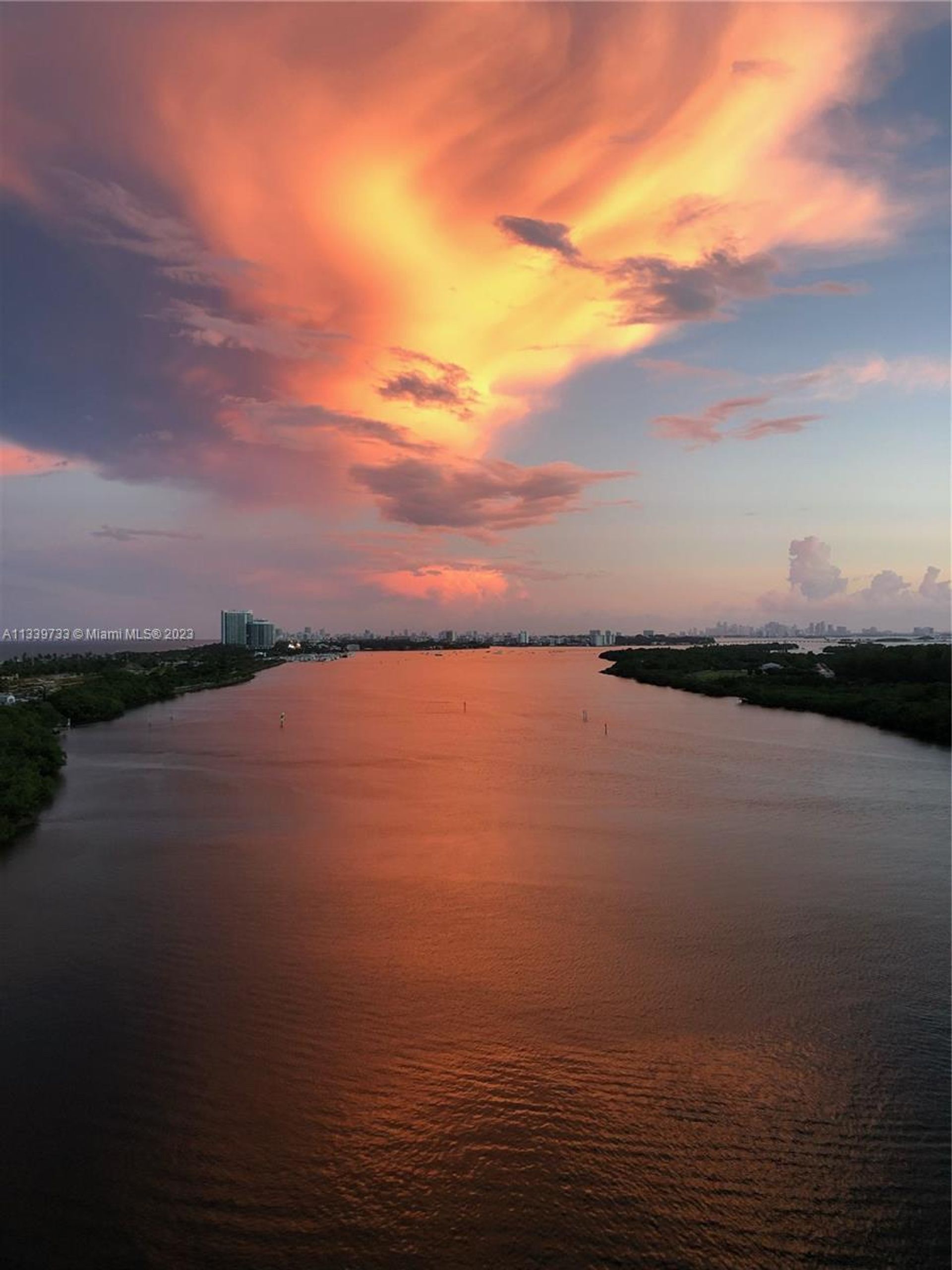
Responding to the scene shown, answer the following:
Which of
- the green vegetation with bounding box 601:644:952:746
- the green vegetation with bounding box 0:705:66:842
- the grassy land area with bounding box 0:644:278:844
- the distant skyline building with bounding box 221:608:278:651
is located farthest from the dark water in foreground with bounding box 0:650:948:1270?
the distant skyline building with bounding box 221:608:278:651

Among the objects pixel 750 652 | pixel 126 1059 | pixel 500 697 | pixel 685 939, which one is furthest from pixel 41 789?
pixel 750 652

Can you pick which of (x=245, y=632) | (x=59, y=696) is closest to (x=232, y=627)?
(x=245, y=632)

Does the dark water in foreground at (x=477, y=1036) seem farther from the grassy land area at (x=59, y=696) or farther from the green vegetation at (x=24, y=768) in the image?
the grassy land area at (x=59, y=696)

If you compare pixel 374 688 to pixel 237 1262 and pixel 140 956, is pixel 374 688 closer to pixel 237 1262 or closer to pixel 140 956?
pixel 140 956

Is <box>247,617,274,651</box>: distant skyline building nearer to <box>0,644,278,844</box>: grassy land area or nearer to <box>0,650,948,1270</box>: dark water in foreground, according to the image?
<box>0,644,278,844</box>: grassy land area

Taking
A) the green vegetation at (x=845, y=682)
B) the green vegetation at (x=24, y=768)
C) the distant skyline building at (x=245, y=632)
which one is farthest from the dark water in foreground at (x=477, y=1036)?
the distant skyline building at (x=245, y=632)
